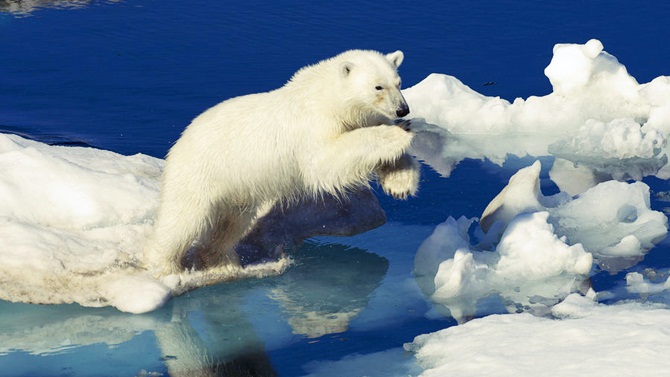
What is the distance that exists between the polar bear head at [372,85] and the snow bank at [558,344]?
4.07 feet

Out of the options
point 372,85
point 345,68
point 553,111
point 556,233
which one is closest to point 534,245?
point 556,233

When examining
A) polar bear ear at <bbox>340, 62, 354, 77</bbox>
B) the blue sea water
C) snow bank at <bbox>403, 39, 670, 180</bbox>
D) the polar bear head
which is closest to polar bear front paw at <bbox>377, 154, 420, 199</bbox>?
the polar bear head

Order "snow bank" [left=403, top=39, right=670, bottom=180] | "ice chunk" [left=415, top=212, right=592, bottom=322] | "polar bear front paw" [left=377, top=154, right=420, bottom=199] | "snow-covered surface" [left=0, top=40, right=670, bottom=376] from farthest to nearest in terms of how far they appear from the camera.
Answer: "snow bank" [left=403, top=39, right=670, bottom=180], "ice chunk" [left=415, top=212, right=592, bottom=322], "polar bear front paw" [left=377, top=154, right=420, bottom=199], "snow-covered surface" [left=0, top=40, right=670, bottom=376]

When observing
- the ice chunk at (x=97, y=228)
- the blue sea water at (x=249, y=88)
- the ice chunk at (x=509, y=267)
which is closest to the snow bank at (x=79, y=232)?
the ice chunk at (x=97, y=228)

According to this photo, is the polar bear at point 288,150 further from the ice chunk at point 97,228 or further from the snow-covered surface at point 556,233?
the snow-covered surface at point 556,233

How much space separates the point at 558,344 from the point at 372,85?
1.66 m

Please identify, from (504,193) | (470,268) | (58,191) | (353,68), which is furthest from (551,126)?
(58,191)

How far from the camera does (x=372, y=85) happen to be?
559cm

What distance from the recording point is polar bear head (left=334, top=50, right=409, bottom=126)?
5578 millimetres

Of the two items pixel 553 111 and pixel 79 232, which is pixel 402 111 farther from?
pixel 553 111

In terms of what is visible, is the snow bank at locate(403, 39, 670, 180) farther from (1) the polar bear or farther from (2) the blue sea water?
(1) the polar bear

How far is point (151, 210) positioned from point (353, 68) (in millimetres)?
1923

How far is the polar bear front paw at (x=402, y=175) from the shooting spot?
18.9 ft

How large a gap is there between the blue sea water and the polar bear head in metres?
1.22
